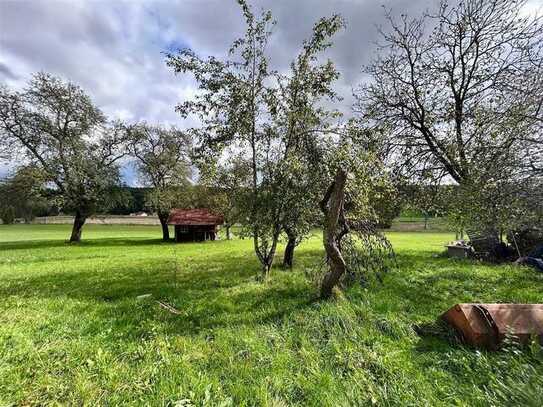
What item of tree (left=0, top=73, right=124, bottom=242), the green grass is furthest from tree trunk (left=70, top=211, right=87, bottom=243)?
the green grass

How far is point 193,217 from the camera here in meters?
32.0

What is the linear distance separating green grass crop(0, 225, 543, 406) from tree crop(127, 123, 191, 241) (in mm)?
23962

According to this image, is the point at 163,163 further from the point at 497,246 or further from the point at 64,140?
the point at 497,246

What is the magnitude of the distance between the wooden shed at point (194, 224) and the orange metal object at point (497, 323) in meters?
27.4

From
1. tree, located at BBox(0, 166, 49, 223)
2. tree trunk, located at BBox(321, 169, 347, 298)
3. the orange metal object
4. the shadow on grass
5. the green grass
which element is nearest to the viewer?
the green grass

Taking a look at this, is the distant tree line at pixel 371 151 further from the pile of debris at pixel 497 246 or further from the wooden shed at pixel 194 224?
the wooden shed at pixel 194 224

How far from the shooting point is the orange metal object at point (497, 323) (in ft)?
11.3

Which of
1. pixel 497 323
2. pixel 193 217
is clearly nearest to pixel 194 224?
pixel 193 217

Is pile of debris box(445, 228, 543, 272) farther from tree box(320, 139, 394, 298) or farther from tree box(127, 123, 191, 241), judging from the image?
tree box(127, 123, 191, 241)

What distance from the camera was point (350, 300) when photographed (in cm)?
558

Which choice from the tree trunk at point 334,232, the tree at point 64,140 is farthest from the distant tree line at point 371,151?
the tree at point 64,140

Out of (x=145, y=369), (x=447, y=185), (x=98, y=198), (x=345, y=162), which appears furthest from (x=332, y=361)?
(x=98, y=198)

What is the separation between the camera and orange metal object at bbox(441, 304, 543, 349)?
3.43m

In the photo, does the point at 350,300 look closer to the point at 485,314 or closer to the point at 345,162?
the point at 485,314
